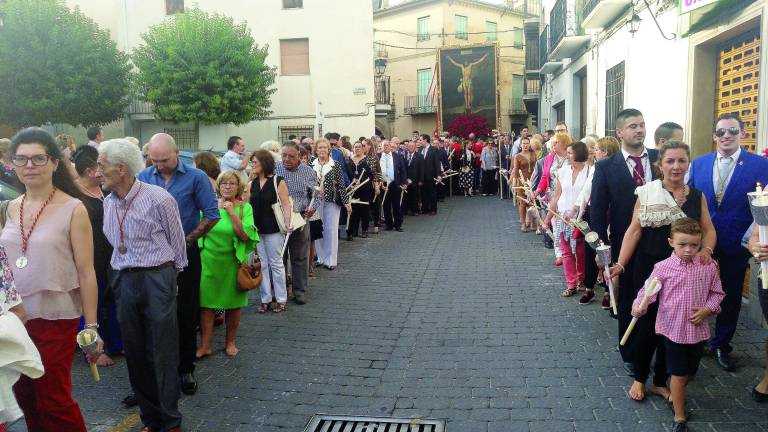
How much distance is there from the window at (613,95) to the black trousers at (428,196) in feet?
15.9

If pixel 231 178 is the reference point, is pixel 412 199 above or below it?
below

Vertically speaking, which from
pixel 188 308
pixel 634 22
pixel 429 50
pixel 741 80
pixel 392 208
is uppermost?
pixel 429 50

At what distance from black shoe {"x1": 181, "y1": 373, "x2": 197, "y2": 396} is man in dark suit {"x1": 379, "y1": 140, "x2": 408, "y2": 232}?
29.6 feet

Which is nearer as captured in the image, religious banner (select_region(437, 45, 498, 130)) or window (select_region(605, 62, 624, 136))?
window (select_region(605, 62, 624, 136))

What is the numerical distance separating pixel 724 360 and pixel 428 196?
12.4 meters

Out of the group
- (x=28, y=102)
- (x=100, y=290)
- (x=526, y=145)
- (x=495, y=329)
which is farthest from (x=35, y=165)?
(x=28, y=102)

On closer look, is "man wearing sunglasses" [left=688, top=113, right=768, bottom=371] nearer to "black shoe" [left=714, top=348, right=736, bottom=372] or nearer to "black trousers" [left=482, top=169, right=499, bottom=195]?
"black shoe" [left=714, top=348, right=736, bottom=372]

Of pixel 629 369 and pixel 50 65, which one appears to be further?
pixel 50 65

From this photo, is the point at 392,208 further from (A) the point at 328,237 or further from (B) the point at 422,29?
(B) the point at 422,29

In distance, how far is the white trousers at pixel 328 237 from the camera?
9.73m

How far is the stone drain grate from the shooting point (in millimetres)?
4203

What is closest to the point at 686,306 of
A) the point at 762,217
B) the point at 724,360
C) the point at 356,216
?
the point at 762,217

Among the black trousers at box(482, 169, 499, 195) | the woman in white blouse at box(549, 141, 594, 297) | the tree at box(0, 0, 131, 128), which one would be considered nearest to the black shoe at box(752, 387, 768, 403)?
the woman in white blouse at box(549, 141, 594, 297)

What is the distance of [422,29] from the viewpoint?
4416 cm
